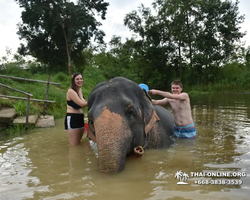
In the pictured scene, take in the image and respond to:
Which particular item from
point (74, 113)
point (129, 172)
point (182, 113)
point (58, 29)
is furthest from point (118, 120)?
point (58, 29)

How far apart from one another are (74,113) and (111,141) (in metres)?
2.19

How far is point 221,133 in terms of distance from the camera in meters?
5.77

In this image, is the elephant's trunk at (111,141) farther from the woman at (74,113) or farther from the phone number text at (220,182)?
the woman at (74,113)

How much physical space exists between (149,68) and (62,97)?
74.1ft

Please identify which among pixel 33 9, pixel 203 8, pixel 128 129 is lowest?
pixel 128 129

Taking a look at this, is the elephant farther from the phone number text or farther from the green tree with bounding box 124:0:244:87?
the green tree with bounding box 124:0:244:87

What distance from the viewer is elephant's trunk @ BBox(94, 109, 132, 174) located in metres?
2.73

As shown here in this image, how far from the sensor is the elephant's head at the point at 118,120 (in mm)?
2758

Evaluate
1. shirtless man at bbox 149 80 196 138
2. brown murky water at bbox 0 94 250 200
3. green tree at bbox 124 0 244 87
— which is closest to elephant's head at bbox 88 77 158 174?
brown murky water at bbox 0 94 250 200

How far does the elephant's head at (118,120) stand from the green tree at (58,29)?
18.9 meters

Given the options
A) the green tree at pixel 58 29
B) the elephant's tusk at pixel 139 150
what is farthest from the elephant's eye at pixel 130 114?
the green tree at pixel 58 29

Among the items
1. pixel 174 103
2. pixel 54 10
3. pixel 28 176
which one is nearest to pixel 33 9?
pixel 54 10

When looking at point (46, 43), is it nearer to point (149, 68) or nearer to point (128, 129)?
point (149, 68)

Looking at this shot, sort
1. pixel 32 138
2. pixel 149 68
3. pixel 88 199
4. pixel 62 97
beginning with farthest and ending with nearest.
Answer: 1. pixel 149 68
2. pixel 62 97
3. pixel 32 138
4. pixel 88 199
